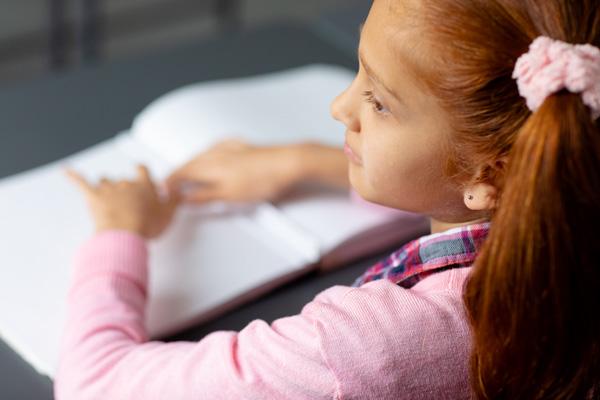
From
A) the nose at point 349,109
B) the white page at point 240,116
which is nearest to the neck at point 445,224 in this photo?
the nose at point 349,109

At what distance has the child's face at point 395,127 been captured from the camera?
25.9 inches

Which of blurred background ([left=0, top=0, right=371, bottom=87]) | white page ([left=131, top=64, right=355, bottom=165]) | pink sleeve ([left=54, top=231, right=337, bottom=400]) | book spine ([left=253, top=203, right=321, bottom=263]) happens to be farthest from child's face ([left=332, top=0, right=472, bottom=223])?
blurred background ([left=0, top=0, right=371, bottom=87])

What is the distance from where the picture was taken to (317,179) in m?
1.06

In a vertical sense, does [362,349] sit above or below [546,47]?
Result: below

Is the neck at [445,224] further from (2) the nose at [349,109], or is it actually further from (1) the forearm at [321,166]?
(1) the forearm at [321,166]

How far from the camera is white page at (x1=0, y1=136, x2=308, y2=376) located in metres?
0.87

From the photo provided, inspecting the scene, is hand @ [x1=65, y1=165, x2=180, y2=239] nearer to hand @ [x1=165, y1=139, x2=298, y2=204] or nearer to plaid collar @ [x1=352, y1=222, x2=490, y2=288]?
hand @ [x1=165, y1=139, x2=298, y2=204]

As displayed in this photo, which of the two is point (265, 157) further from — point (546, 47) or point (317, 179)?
point (546, 47)

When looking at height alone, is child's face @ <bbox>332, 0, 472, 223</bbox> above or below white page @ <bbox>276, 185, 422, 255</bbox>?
above

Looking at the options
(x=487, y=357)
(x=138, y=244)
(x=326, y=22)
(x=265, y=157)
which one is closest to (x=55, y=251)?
(x=138, y=244)

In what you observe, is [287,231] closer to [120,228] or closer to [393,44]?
[120,228]

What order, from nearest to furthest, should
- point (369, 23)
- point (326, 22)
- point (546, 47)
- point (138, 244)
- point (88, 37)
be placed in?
point (546, 47), point (369, 23), point (138, 244), point (326, 22), point (88, 37)

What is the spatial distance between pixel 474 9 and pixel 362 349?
0.77ft

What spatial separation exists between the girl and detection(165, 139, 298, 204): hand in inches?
10.6
